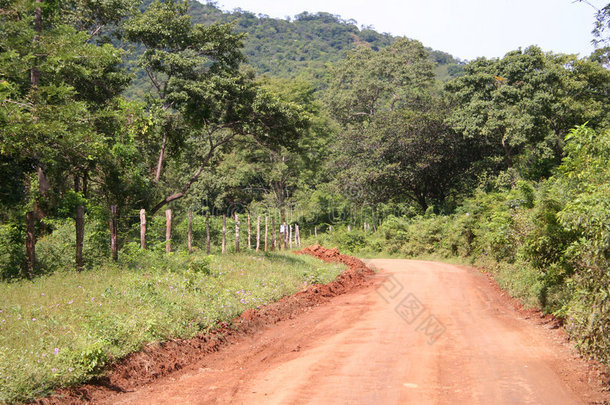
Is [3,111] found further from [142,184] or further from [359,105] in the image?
[359,105]

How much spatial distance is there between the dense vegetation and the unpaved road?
874mm

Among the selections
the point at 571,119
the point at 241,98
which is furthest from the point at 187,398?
the point at 571,119

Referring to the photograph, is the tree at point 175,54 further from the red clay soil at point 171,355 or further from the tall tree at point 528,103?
the tall tree at point 528,103

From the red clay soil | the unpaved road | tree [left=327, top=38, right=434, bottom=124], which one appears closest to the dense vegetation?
tree [left=327, top=38, right=434, bottom=124]

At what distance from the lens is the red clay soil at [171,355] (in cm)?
675

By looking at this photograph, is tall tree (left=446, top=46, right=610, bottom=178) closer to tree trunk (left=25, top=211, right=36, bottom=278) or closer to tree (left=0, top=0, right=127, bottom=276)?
tree (left=0, top=0, right=127, bottom=276)

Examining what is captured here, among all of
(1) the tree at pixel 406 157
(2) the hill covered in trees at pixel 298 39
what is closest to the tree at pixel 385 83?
(1) the tree at pixel 406 157

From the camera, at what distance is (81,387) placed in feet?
22.2

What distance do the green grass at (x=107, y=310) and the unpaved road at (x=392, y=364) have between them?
0.82m

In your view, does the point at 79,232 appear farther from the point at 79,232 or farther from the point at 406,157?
the point at 406,157

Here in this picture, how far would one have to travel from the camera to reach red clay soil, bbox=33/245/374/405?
6748 millimetres

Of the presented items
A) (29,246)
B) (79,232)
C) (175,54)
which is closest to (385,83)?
(175,54)

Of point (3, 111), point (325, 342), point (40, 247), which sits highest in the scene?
point (3, 111)

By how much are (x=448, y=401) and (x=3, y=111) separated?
1027cm
